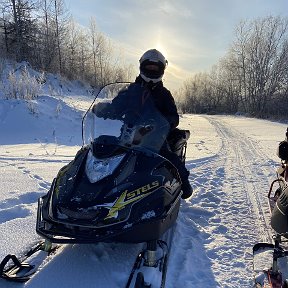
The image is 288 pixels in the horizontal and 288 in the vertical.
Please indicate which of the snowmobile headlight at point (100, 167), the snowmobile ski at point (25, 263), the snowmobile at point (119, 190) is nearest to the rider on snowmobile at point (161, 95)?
the snowmobile at point (119, 190)

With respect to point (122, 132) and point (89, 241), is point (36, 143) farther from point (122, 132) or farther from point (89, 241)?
point (89, 241)

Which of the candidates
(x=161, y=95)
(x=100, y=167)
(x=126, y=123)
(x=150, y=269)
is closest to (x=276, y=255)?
(x=150, y=269)

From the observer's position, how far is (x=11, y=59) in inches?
981

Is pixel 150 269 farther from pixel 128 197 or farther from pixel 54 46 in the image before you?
pixel 54 46

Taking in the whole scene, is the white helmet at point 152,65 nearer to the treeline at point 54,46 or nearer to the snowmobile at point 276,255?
the snowmobile at point 276,255

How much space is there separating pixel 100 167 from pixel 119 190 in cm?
25

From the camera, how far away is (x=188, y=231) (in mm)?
3777

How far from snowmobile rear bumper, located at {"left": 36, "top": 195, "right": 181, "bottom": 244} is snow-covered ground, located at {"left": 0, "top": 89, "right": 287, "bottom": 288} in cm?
32

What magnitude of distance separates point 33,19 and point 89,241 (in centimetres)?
2781

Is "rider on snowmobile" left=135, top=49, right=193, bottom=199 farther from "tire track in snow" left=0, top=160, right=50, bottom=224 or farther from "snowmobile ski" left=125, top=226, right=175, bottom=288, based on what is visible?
"tire track in snow" left=0, top=160, right=50, bottom=224

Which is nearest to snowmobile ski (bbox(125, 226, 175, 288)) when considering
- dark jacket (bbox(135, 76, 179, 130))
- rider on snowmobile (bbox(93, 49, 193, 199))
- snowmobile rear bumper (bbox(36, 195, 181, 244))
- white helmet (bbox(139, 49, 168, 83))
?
snowmobile rear bumper (bbox(36, 195, 181, 244))

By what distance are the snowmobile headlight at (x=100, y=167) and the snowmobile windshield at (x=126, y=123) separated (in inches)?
2.6

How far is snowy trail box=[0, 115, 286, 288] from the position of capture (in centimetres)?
278

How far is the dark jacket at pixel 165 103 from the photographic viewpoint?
12.0 feet
